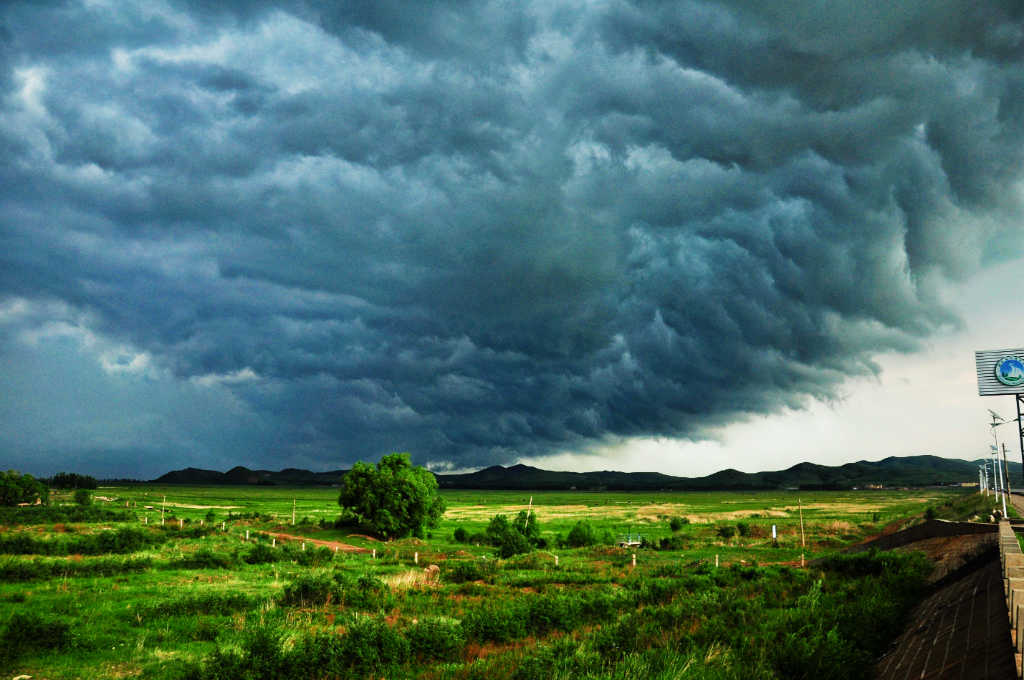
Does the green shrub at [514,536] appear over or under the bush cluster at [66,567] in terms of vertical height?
under

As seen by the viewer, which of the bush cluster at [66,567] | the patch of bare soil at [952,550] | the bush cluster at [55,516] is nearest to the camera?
the patch of bare soil at [952,550]

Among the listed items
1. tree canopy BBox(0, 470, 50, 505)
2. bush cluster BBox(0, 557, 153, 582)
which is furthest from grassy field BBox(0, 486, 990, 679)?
tree canopy BBox(0, 470, 50, 505)

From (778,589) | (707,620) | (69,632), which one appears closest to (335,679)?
(707,620)

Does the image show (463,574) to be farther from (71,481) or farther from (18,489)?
(71,481)

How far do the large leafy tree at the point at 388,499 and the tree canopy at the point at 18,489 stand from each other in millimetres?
75886

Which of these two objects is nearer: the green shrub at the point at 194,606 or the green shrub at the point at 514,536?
the green shrub at the point at 194,606

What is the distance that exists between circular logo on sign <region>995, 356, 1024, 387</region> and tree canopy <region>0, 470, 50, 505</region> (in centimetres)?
15079

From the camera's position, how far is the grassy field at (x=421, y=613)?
17016 mm

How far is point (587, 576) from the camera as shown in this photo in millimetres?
46312

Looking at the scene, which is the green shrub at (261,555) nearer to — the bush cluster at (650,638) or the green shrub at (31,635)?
the green shrub at (31,635)

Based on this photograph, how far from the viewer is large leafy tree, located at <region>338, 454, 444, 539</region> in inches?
3012

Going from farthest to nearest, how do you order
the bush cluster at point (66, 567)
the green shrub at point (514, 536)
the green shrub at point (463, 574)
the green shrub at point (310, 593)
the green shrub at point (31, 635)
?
the green shrub at point (514, 536)
the green shrub at point (463, 574)
the bush cluster at point (66, 567)
the green shrub at point (310, 593)
the green shrub at point (31, 635)

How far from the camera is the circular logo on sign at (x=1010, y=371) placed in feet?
181

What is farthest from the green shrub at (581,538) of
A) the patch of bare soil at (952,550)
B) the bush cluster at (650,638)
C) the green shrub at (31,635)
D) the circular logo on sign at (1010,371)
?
the green shrub at (31,635)
